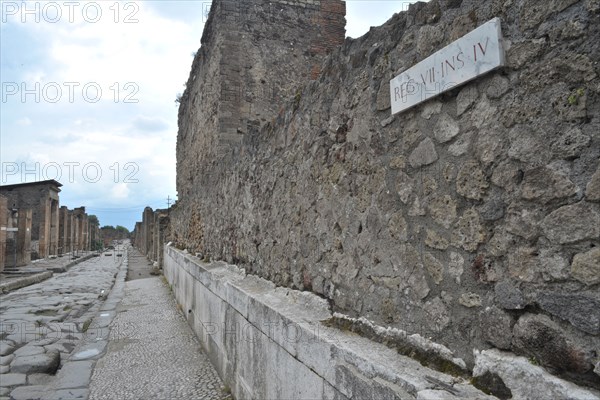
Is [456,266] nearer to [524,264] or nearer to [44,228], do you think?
[524,264]

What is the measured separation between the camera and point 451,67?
5.80 ft

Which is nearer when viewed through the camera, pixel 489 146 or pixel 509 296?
pixel 509 296

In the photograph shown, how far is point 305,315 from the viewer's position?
8.92 feet

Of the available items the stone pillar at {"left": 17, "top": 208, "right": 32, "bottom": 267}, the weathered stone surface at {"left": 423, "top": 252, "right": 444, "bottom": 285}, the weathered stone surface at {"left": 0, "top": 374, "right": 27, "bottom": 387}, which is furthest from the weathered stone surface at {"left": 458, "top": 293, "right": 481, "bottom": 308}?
the stone pillar at {"left": 17, "top": 208, "right": 32, "bottom": 267}

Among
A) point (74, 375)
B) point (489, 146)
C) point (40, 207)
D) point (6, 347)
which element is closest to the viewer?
point (489, 146)

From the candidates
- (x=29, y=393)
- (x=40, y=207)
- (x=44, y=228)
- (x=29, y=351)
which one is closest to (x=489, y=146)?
(x=29, y=393)

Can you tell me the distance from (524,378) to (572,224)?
1.61ft

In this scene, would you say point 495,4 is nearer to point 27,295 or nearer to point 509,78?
point 509,78

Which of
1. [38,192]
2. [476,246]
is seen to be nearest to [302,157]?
[476,246]

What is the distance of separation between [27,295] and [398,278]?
10612 millimetres

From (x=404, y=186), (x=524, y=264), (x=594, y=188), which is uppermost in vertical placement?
(x=404, y=186)

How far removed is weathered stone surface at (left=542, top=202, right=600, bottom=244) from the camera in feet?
4.13

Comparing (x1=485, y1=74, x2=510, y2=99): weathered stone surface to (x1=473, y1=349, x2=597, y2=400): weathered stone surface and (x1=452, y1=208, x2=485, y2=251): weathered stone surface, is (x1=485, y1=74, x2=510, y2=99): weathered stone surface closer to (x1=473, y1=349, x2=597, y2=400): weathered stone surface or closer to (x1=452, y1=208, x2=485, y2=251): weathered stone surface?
(x1=452, y1=208, x2=485, y2=251): weathered stone surface

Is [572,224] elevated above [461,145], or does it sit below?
below
